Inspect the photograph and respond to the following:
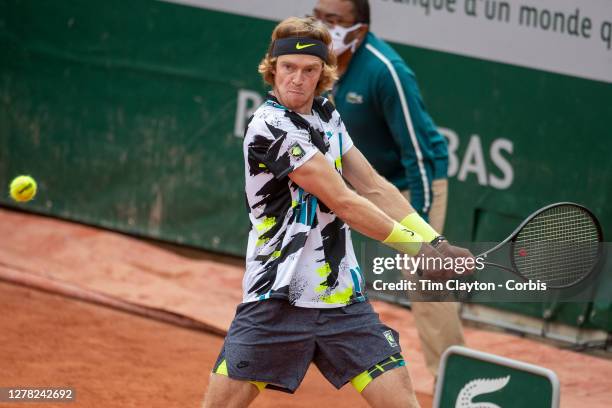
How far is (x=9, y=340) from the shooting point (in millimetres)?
5980

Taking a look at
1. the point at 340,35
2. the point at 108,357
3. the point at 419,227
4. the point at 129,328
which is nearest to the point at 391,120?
the point at 340,35

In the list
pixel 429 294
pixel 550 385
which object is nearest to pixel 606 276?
pixel 429 294

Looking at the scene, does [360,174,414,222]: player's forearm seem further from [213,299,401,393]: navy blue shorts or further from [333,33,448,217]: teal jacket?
[333,33,448,217]: teal jacket

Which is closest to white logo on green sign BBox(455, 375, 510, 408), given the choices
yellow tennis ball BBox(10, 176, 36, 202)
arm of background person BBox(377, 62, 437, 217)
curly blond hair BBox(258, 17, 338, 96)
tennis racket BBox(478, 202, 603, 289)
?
tennis racket BBox(478, 202, 603, 289)

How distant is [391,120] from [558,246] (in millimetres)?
1318

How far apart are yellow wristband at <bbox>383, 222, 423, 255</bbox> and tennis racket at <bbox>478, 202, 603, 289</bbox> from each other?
369 mm

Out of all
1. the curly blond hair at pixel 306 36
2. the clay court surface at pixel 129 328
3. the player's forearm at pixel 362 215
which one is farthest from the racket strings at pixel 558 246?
the clay court surface at pixel 129 328

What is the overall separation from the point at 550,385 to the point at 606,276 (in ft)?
9.78

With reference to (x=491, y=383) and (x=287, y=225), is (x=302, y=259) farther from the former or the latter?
(x=491, y=383)

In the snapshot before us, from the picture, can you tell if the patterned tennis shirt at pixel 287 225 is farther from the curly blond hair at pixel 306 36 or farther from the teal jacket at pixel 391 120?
the teal jacket at pixel 391 120

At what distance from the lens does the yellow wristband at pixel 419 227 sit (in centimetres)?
379

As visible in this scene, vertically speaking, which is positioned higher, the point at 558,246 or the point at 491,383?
the point at 558,246

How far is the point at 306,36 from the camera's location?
144 inches

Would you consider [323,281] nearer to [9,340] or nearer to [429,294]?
[429,294]
